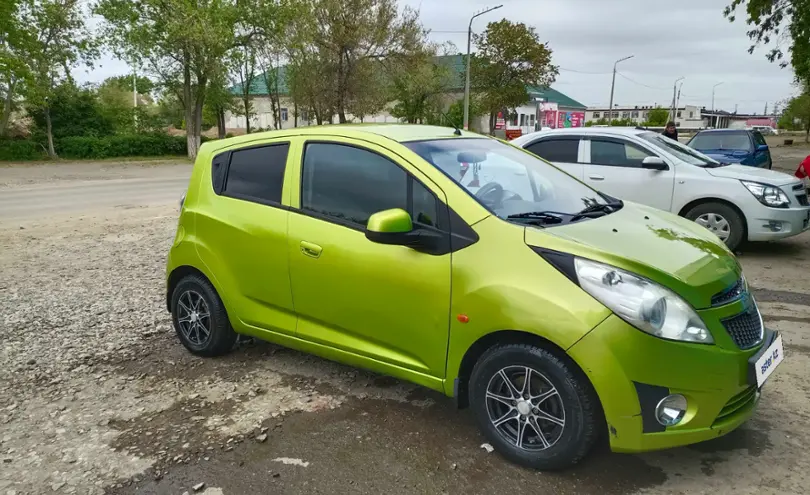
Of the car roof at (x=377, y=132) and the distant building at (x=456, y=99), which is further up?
the distant building at (x=456, y=99)

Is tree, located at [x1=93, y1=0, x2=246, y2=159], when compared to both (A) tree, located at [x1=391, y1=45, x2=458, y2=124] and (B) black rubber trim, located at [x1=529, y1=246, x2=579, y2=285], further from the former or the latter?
(B) black rubber trim, located at [x1=529, y1=246, x2=579, y2=285]

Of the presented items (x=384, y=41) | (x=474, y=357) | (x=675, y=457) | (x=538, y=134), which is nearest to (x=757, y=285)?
(x=538, y=134)

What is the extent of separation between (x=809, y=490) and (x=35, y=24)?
35.1 meters

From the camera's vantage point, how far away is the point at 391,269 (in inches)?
128

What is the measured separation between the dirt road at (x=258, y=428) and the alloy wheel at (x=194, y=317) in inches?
7.4

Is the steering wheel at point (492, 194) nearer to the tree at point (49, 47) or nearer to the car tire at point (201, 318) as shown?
the car tire at point (201, 318)

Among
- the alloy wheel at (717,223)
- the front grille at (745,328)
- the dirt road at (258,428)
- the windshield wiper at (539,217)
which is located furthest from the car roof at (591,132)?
the front grille at (745,328)

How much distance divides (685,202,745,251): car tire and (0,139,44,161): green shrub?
3215 cm

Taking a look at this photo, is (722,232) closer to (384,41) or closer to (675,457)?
(675,457)

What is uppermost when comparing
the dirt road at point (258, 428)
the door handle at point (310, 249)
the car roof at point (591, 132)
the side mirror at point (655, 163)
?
the car roof at point (591, 132)

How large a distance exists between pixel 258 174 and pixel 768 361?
10.5 feet

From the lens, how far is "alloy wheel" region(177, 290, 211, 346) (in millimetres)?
4414

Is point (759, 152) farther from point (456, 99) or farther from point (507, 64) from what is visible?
point (456, 99)

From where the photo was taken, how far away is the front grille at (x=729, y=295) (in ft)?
9.30
